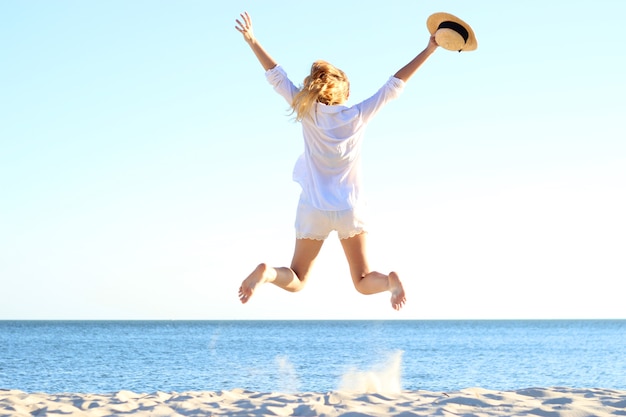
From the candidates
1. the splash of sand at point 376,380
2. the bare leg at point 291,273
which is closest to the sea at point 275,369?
the splash of sand at point 376,380

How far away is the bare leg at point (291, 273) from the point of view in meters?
6.43

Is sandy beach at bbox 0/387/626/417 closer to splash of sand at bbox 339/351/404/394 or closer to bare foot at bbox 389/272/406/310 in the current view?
bare foot at bbox 389/272/406/310

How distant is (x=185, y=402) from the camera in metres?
7.18

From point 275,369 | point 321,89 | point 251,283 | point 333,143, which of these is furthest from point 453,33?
point 275,369

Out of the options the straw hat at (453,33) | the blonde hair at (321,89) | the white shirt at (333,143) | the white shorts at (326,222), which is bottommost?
the white shorts at (326,222)

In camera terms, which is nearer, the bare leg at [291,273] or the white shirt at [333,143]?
the bare leg at [291,273]

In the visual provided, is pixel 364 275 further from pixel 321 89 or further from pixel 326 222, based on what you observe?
pixel 321 89

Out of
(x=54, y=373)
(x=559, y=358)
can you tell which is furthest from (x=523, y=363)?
(x=54, y=373)

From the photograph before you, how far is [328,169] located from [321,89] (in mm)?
642

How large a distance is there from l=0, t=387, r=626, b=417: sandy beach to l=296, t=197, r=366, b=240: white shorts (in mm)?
1383

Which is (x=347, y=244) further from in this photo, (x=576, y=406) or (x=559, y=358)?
(x=559, y=358)

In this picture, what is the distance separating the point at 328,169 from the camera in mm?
6680

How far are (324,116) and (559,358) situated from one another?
39275 millimetres

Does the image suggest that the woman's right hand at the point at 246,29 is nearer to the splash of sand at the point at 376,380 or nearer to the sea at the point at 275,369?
the splash of sand at the point at 376,380
